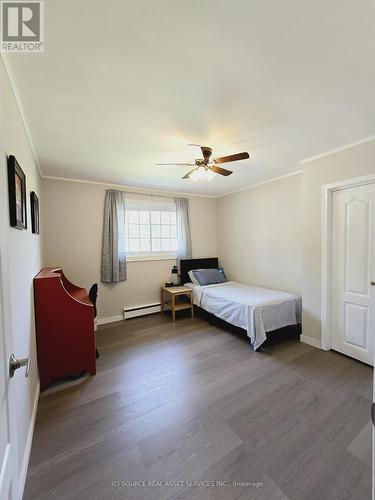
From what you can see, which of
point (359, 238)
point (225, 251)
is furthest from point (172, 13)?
point (225, 251)

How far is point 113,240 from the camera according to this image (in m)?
3.72

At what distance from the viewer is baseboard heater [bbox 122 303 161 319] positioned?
153 inches

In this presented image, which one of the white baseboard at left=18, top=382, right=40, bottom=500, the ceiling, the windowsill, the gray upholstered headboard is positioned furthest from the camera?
the gray upholstered headboard

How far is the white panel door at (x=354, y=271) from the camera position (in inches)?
90.4

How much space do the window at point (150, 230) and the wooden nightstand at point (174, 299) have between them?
72 cm

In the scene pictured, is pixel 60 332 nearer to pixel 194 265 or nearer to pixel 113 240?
pixel 113 240

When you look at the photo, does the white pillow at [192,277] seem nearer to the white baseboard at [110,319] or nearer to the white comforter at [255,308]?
the white comforter at [255,308]

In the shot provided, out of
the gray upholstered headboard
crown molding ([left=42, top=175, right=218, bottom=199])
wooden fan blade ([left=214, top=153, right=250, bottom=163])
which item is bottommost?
the gray upholstered headboard

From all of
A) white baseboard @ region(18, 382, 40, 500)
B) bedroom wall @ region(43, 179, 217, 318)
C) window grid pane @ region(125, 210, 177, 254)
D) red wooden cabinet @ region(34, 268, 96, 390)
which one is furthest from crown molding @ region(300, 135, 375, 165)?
white baseboard @ region(18, 382, 40, 500)

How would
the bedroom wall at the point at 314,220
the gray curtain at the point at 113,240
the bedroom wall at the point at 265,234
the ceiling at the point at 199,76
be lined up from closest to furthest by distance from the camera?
the ceiling at the point at 199,76, the bedroom wall at the point at 314,220, the bedroom wall at the point at 265,234, the gray curtain at the point at 113,240

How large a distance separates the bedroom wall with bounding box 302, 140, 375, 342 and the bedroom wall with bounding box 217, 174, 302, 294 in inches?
17.2

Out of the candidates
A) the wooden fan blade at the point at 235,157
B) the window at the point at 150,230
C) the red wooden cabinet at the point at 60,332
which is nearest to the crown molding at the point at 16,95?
the red wooden cabinet at the point at 60,332

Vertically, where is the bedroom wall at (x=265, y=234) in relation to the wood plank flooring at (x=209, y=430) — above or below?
above

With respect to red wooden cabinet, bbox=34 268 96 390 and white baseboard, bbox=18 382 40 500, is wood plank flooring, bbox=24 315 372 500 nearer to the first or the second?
white baseboard, bbox=18 382 40 500
